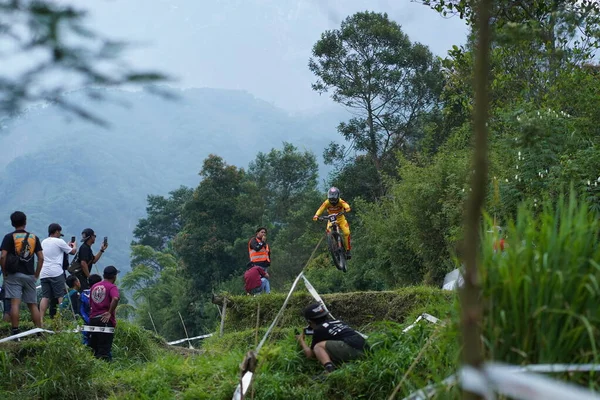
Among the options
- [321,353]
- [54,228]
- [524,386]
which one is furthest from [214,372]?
[524,386]

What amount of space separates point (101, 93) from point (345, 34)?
122ft

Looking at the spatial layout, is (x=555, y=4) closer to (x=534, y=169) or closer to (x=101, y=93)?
(x=534, y=169)

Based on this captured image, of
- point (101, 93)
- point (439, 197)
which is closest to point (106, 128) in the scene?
point (101, 93)

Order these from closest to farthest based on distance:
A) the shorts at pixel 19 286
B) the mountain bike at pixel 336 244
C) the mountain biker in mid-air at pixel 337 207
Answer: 1. the shorts at pixel 19 286
2. the mountain biker in mid-air at pixel 337 207
3. the mountain bike at pixel 336 244

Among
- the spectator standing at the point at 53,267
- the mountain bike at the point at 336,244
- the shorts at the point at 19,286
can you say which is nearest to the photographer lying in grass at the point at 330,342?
the shorts at the point at 19,286

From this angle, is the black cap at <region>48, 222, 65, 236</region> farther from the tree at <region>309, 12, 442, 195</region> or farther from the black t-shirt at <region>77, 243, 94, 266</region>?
the tree at <region>309, 12, 442, 195</region>

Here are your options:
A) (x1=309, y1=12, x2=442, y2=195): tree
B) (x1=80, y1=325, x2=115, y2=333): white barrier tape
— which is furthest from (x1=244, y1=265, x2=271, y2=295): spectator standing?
(x1=309, y1=12, x2=442, y2=195): tree

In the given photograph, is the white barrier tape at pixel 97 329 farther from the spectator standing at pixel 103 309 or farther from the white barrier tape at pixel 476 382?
the white barrier tape at pixel 476 382

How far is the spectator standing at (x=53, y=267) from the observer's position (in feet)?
42.7

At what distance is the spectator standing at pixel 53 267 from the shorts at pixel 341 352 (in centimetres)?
592

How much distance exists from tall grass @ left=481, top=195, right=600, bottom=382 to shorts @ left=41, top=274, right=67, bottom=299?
1010cm

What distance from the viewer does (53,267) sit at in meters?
13.0

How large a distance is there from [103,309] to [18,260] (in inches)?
49.8

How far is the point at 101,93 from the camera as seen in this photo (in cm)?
480
